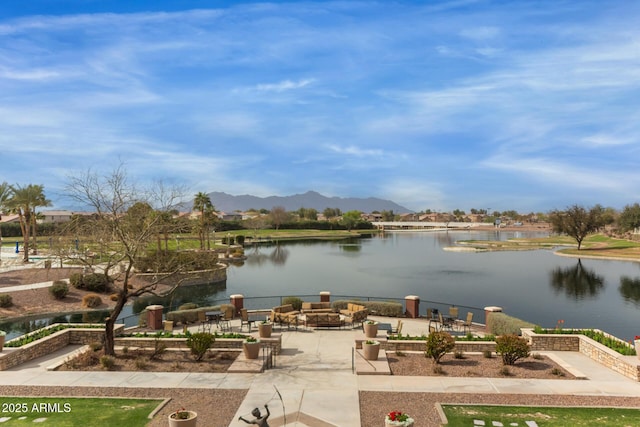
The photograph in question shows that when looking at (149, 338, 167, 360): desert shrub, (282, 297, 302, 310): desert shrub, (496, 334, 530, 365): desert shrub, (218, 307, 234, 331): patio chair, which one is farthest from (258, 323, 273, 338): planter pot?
(496, 334, 530, 365): desert shrub

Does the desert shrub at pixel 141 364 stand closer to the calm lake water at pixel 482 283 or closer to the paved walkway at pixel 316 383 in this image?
the paved walkway at pixel 316 383

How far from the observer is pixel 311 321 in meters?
21.1

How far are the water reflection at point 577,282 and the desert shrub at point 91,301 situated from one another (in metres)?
38.0

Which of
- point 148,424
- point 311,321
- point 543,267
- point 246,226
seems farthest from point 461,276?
point 246,226

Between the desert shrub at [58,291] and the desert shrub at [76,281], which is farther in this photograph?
the desert shrub at [76,281]

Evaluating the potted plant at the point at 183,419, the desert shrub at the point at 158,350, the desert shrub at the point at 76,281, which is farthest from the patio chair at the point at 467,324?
the desert shrub at the point at 76,281

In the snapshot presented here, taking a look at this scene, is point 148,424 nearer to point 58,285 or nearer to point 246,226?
point 58,285

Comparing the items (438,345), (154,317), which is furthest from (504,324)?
(154,317)

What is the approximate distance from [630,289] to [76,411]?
156 ft

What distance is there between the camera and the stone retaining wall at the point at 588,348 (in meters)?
14.2

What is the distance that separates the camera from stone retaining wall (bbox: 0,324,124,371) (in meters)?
15.1

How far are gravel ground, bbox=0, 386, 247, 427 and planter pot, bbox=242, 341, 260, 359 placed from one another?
268cm

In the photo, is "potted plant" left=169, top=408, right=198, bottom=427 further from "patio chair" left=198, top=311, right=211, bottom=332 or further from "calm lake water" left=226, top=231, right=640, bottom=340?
"calm lake water" left=226, top=231, right=640, bottom=340

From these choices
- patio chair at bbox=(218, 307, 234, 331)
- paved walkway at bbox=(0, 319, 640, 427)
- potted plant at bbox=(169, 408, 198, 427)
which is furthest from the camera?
patio chair at bbox=(218, 307, 234, 331)
